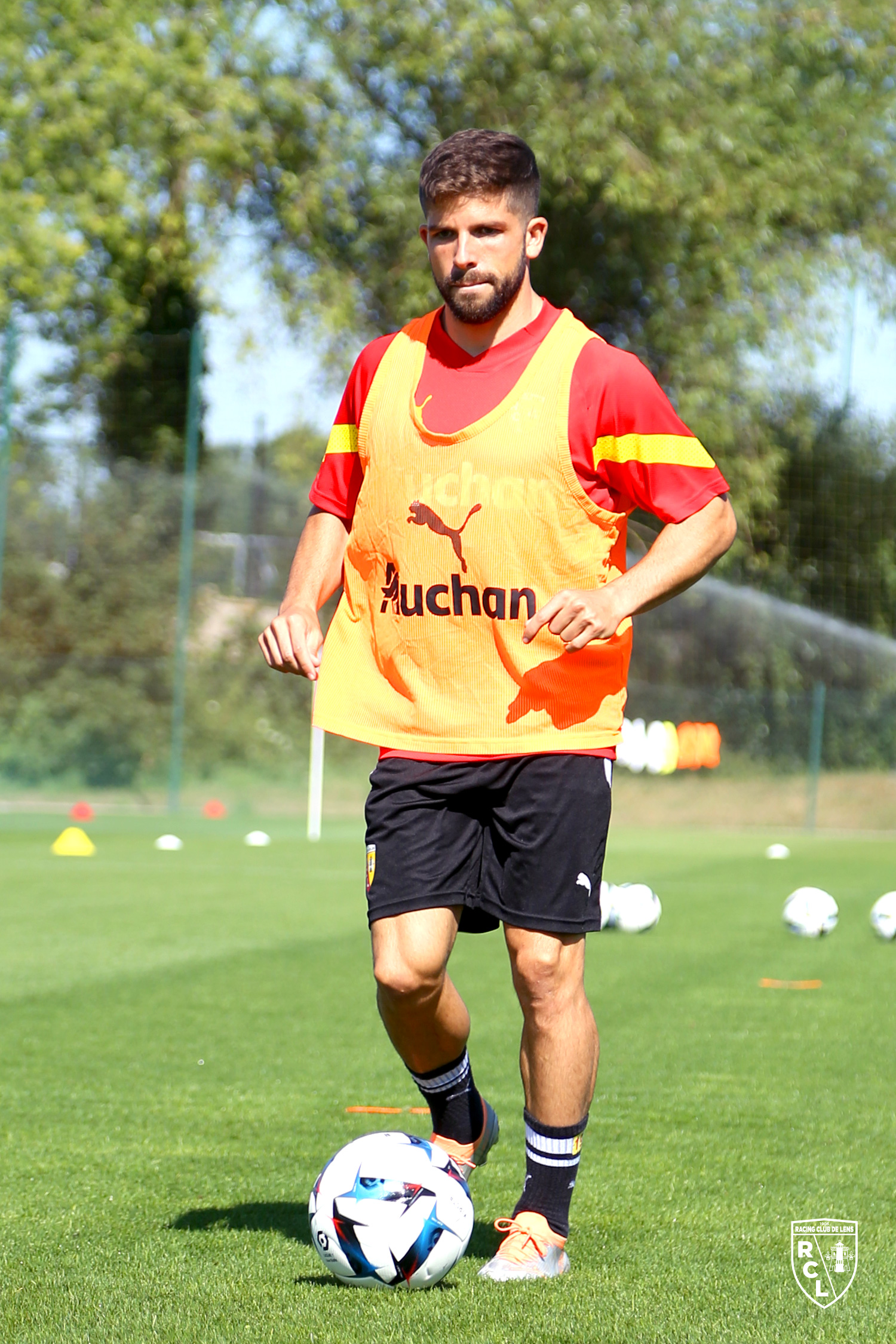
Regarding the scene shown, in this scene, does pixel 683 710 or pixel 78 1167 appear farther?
pixel 683 710

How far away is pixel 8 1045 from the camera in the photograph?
6.02 metres

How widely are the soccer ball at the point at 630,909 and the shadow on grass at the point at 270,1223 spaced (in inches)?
236

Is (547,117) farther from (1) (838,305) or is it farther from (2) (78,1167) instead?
(2) (78,1167)

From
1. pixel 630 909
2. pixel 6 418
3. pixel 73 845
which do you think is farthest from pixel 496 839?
pixel 6 418

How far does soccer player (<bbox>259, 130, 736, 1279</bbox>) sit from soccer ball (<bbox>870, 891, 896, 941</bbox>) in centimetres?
688

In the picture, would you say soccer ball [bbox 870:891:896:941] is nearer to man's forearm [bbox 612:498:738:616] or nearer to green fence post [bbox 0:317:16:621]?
man's forearm [bbox 612:498:738:616]

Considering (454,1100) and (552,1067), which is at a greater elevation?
(552,1067)

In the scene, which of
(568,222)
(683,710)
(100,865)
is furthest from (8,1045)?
(568,222)

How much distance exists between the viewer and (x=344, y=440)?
150 inches

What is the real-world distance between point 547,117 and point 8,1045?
1974 centimetres

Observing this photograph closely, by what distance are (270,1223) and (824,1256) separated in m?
1.14

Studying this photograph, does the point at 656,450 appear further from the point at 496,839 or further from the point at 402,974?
the point at 402,974

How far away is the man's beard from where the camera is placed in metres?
3.50

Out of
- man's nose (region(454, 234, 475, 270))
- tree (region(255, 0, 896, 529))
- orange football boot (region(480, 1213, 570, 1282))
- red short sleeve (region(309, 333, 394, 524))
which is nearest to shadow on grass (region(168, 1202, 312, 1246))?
orange football boot (region(480, 1213, 570, 1282))
